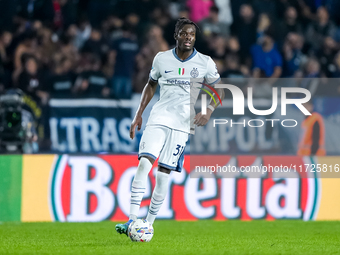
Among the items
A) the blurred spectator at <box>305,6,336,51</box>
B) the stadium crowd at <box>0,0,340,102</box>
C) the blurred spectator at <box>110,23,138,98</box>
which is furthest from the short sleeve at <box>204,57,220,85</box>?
the blurred spectator at <box>305,6,336,51</box>

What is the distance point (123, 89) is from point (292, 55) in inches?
159

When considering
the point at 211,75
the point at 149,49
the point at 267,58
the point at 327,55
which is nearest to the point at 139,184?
the point at 211,75

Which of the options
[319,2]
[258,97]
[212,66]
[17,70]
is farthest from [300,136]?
[319,2]

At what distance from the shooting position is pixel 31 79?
34.8ft

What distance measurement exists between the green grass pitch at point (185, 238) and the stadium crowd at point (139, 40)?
2991 mm

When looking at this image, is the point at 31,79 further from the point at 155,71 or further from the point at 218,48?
the point at 155,71

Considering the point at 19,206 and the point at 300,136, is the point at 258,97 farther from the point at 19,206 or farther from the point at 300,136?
the point at 19,206

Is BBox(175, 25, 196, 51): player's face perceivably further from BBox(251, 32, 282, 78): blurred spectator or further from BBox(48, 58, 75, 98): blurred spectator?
BBox(251, 32, 282, 78): blurred spectator

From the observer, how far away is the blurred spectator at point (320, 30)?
13703 millimetres

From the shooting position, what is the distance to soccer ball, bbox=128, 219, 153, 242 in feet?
19.4

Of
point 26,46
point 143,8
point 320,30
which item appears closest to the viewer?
point 26,46

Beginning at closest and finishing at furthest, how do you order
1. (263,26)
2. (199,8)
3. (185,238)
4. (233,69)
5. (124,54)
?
1. (185,238)
2. (233,69)
3. (124,54)
4. (263,26)
5. (199,8)

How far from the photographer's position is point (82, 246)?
5.83 metres

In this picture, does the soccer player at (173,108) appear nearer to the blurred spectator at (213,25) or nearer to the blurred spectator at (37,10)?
the blurred spectator at (213,25)
